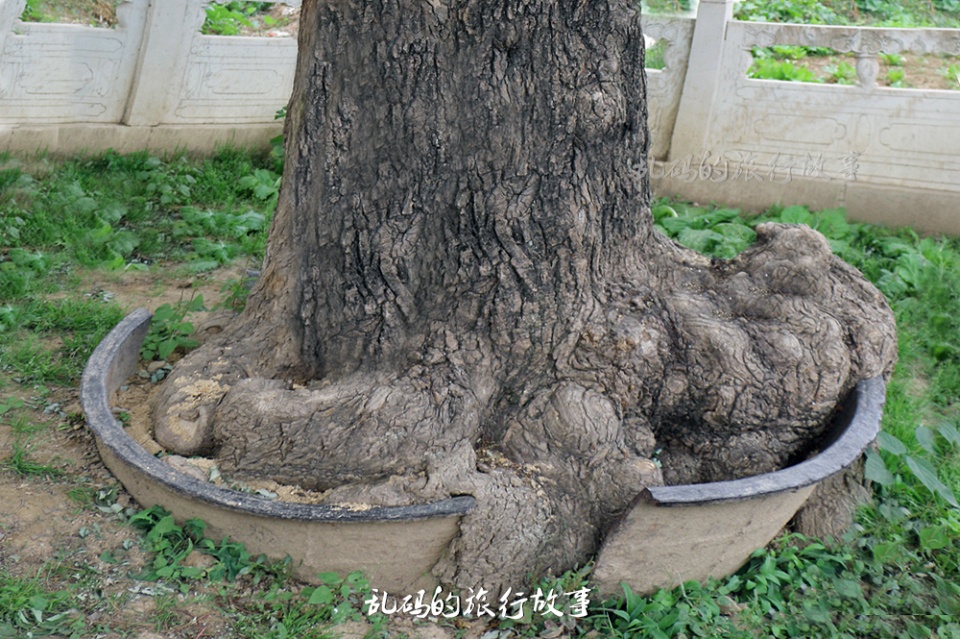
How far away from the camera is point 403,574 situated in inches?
117

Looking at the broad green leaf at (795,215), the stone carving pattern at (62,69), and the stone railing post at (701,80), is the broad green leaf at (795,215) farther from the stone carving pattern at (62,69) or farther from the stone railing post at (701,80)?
the stone carving pattern at (62,69)

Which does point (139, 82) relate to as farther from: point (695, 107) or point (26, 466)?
point (695, 107)

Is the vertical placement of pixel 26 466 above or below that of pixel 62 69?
below

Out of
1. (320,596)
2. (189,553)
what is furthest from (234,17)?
(320,596)

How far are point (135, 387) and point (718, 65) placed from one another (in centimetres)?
438

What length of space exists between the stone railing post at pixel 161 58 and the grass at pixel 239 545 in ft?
1.74

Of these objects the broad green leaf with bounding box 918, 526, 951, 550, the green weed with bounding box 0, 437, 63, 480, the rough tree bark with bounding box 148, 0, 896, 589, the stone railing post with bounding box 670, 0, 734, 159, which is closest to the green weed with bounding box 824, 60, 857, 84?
the stone railing post with bounding box 670, 0, 734, 159

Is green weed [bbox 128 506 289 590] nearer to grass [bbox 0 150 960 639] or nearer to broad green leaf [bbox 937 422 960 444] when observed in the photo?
grass [bbox 0 150 960 639]

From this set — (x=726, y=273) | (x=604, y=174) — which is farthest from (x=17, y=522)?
(x=726, y=273)

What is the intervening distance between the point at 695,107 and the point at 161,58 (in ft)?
11.4

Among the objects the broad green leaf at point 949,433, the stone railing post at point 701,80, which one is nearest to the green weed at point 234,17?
the stone railing post at point 701,80

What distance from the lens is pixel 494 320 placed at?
10.4 ft

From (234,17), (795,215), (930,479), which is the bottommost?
(930,479)

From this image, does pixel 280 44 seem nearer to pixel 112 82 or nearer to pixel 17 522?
pixel 112 82
